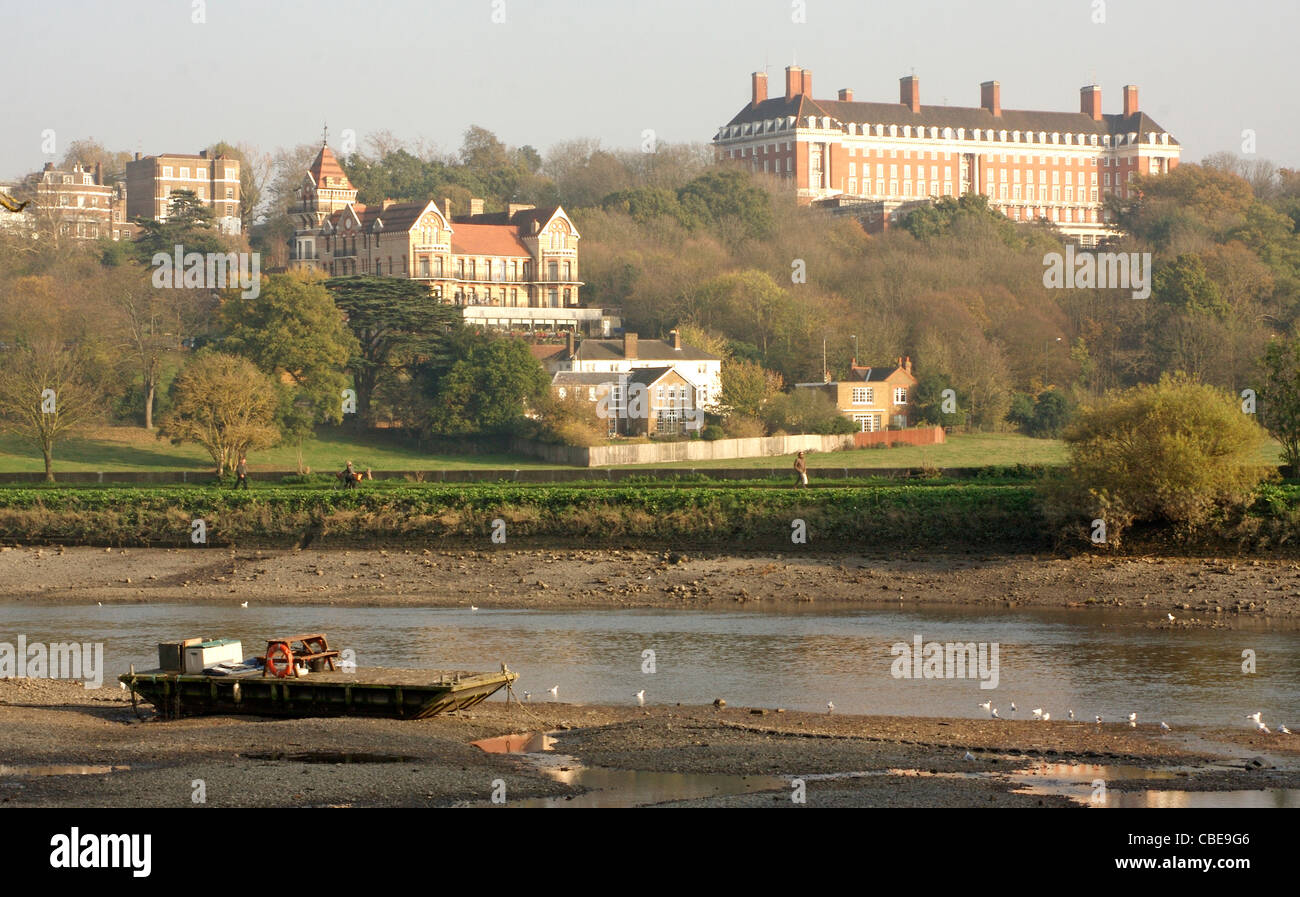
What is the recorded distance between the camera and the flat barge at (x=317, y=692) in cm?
2353

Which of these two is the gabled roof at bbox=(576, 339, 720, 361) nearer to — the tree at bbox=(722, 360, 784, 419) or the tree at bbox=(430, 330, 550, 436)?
the tree at bbox=(722, 360, 784, 419)

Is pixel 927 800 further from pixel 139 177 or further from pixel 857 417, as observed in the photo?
pixel 139 177

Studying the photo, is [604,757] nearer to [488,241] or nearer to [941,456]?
[941,456]

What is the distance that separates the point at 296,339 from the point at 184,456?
25.4 ft

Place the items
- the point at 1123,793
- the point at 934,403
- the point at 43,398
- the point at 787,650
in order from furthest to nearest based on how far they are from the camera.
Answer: the point at 934,403
the point at 43,398
the point at 787,650
the point at 1123,793

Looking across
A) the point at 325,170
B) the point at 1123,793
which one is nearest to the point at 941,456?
the point at 1123,793

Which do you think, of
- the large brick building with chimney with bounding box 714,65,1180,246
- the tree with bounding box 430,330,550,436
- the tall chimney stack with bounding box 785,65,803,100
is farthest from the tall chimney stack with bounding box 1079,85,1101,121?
the tree with bounding box 430,330,550,436

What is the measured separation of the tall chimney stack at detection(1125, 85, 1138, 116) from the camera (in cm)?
17525

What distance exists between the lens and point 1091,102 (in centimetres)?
17612

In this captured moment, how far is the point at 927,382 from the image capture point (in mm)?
85062

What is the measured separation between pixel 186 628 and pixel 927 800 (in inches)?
801

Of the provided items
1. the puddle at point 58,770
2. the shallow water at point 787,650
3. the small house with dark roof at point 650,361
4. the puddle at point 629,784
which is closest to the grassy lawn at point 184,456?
the small house with dark roof at point 650,361

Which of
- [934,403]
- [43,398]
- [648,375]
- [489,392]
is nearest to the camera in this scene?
[43,398]

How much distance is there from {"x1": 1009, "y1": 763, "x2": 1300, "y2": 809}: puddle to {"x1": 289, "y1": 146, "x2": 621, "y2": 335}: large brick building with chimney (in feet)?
272
